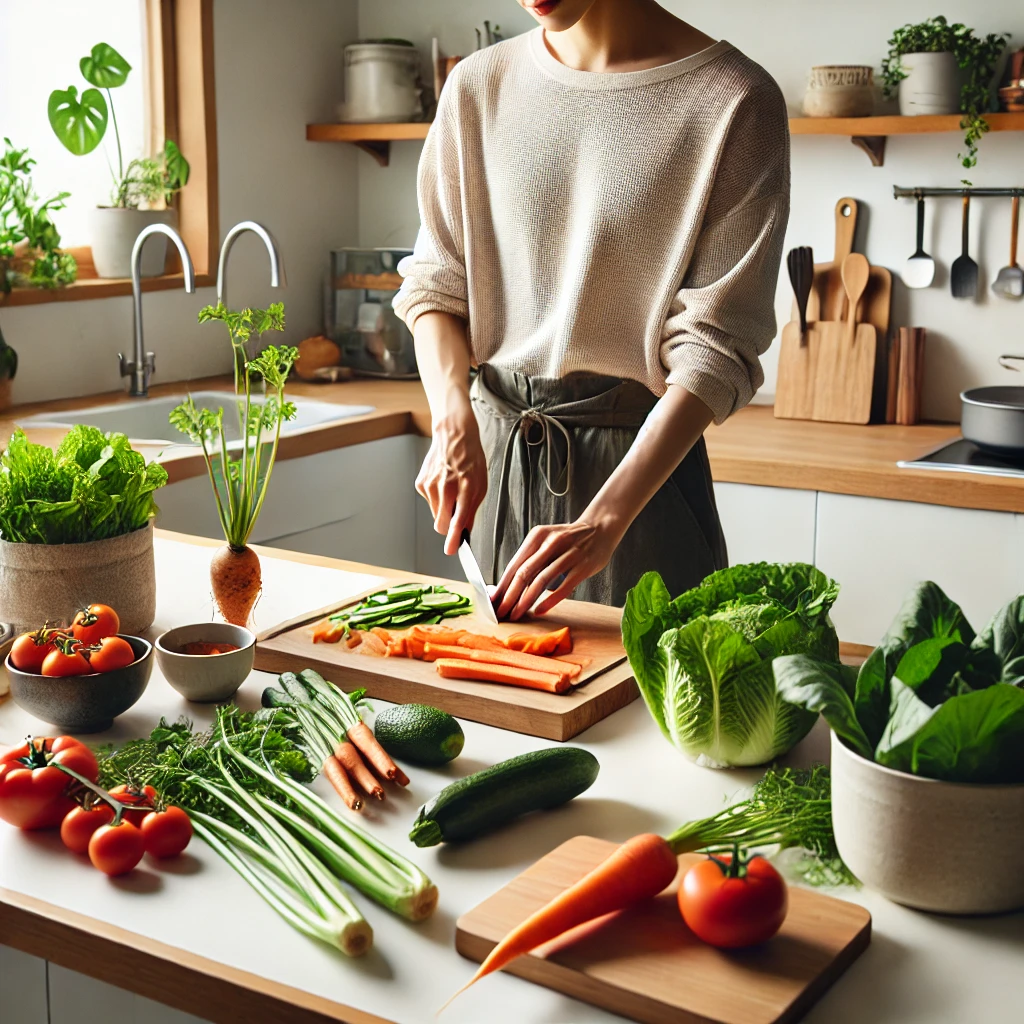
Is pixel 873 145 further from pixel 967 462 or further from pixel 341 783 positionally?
pixel 341 783

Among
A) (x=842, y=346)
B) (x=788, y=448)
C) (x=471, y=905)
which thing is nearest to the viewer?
(x=471, y=905)

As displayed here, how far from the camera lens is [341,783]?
1.17 meters

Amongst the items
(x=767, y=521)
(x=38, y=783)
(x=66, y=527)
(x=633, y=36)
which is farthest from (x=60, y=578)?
(x=767, y=521)

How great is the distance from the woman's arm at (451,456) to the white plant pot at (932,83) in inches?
69.2

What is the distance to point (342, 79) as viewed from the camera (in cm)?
402

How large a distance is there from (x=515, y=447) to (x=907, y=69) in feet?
5.77

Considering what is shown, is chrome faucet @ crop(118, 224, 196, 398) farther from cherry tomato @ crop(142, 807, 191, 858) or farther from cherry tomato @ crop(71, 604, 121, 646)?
cherry tomato @ crop(142, 807, 191, 858)

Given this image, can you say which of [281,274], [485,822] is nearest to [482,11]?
[281,274]

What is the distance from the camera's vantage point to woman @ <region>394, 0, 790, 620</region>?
67.1 inches

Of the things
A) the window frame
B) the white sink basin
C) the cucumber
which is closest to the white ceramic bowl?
the cucumber

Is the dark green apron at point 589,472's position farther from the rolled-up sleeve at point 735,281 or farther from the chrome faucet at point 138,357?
the chrome faucet at point 138,357

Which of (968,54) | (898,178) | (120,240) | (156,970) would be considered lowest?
(156,970)

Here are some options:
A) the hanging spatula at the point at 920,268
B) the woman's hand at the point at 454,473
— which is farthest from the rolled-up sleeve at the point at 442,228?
the hanging spatula at the point at 920,268

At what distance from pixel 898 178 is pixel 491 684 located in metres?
2.40
